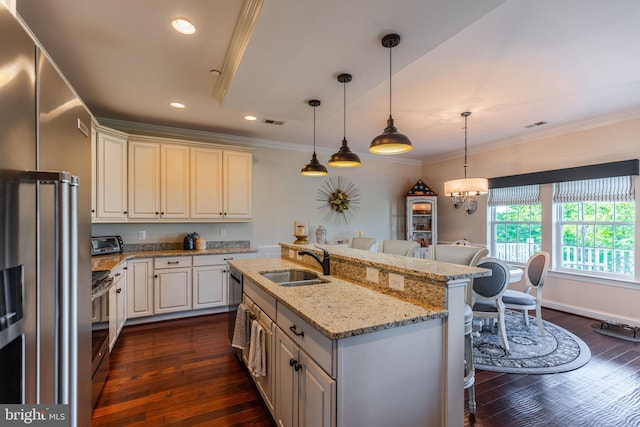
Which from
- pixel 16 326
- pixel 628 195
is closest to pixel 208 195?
pixel 16 326

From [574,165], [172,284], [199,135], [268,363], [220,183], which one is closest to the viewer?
[268,363]

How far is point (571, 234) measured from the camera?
442 cm

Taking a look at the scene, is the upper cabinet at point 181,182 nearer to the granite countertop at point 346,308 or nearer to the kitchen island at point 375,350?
the granite countertop at point 346,308

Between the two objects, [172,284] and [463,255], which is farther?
[172,284]

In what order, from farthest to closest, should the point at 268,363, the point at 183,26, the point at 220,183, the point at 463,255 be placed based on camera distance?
the point at 220,183 < the point at 463,255 < the point at 183,26 < the point at 268,363

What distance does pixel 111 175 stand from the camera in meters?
3.66

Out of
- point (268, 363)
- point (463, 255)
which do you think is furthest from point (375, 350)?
point (463, 255)

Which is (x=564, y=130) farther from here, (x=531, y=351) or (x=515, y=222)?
(x=531, y=351)

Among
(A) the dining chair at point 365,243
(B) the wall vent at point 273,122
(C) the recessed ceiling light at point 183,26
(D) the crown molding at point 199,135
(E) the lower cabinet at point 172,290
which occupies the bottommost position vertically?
(E) the lower cabinet at point 172,290

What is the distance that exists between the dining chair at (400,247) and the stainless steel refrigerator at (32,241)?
3084mm

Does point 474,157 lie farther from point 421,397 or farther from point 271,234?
point 421,397

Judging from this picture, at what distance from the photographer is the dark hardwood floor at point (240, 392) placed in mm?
2059

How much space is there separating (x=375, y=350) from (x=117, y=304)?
295 centimetres

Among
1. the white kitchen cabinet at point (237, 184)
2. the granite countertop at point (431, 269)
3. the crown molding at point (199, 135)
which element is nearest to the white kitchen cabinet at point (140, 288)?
the white kitchen cabinet at point (237, 184)
